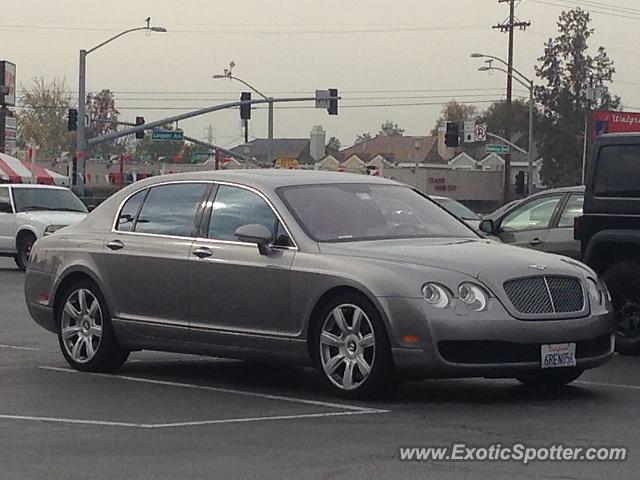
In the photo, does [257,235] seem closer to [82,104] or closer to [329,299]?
[329,299]

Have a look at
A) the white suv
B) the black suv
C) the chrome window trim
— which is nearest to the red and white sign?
the white suv

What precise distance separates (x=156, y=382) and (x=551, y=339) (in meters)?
3.07

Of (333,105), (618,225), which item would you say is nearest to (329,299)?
(618,225)

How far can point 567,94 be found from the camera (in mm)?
100938

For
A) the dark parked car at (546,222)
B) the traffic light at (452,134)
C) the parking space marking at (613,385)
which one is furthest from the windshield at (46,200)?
the traffic light at (452,134)

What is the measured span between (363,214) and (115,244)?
2.09 m

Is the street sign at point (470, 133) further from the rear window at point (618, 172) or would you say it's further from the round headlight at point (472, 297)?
the round headlight at point (472, 297)

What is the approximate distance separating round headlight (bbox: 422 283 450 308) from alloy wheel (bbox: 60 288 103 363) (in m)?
3.14

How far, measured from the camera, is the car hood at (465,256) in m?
9.21

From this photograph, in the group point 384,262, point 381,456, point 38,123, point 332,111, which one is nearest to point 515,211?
point 384,262

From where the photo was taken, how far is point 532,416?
347 inches

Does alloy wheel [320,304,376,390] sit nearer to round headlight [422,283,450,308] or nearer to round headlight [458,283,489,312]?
round headlight [422,283,450,308]

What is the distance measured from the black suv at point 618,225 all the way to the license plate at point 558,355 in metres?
3.18

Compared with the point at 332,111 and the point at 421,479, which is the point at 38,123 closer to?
the point at 332,111
